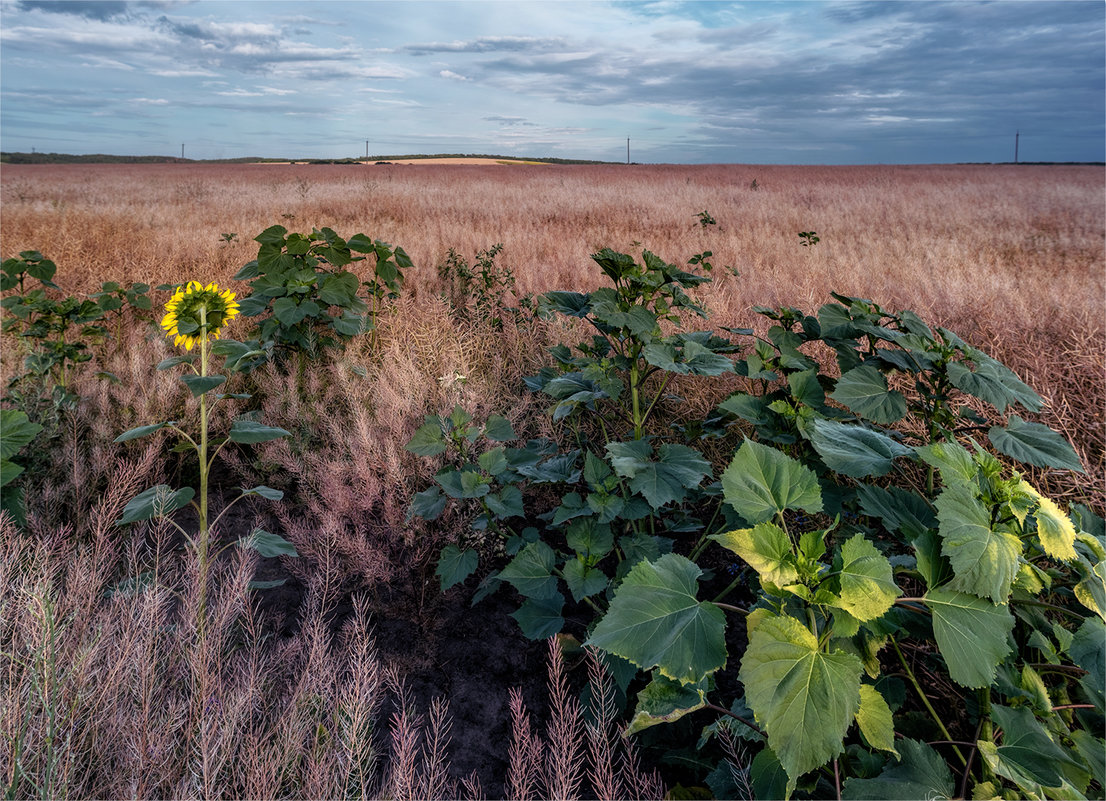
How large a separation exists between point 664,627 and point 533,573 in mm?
745

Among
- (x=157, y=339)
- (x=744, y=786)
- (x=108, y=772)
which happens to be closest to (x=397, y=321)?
→ (x=157, y=339)

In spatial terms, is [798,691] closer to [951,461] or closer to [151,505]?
[951,461]

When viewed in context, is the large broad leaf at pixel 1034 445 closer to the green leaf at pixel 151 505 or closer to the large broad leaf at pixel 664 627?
the large broad leaf at pixel 664 627

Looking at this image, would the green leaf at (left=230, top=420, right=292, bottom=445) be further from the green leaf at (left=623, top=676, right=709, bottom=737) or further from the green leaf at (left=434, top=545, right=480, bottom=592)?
the green leaf at (left=623, top=676, right=709, bottom=737)

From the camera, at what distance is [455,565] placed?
79.0 inches

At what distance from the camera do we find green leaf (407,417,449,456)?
2020 millimetres

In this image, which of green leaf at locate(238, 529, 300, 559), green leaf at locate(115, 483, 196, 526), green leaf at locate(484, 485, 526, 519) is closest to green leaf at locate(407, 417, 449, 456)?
green leaf at locate(484, 485, 526, 519)

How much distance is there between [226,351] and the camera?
2.21 meters

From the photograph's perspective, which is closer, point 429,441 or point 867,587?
point 867,587

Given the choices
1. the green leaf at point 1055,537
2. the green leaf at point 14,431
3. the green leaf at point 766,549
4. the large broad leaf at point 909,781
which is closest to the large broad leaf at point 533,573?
the green leaf at point 766,549

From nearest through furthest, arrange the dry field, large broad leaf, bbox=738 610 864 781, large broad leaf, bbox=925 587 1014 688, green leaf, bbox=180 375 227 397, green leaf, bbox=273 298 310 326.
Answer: large broad leaf, bbox=738 610 864 781, large broad leaf, bbox=925 587 1014 688, the dry field, green leaf, bbox=180 375 227 397, green leaf, bbox=273 298 310 326

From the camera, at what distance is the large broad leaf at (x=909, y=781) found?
110 centimetres

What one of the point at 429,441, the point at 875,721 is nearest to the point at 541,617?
the point at 429,441

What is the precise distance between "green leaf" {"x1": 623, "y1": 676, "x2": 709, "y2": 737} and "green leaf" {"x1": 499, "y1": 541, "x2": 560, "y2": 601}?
1.74ft
